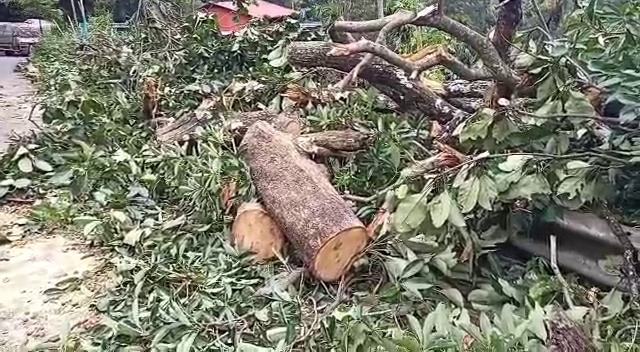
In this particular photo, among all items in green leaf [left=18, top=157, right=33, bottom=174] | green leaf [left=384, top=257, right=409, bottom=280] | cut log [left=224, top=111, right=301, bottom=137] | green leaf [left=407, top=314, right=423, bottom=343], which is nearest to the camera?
green leaf [left=407, top=314, right=423, bottom=343]

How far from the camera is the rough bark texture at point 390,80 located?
374cm

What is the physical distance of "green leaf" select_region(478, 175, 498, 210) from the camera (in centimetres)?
185

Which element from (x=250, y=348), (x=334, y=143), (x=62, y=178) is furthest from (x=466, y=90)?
(x=250, y=348)

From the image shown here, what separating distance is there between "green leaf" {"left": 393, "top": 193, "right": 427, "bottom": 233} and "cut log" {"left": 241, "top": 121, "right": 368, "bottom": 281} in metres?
0.50

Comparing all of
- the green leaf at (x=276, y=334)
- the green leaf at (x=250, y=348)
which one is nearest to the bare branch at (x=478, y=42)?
the green leaf at (x=276, y=334)

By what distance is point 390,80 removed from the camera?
153 inches

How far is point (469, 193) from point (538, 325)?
0.44 metres

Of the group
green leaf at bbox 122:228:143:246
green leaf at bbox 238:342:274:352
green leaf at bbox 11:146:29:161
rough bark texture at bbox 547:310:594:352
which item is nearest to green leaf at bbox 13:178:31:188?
green leaf at bbox 11:146:29:161

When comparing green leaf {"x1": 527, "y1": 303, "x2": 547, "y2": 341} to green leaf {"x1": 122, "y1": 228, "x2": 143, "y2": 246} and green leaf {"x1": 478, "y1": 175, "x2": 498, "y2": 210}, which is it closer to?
green leaf {"x1": 478, "y1": 175, "x2": 498, "y2": 210}

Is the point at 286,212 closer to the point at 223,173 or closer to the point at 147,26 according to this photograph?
the point at 223,173

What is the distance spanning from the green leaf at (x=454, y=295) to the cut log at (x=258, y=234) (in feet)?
2.83

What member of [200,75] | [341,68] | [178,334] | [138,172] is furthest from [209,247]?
[200,75]

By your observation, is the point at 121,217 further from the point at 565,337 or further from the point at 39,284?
the point at 565,337

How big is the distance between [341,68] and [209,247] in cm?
191
